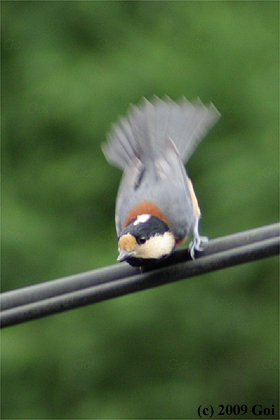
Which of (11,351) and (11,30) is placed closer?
(11,351)

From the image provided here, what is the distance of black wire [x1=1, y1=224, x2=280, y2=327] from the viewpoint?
2270mm

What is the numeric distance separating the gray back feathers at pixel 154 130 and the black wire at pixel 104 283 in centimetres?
133

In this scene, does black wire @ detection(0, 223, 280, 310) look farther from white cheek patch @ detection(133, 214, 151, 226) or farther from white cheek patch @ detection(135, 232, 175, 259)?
white cheek patch @ detection(133, 214, 151, 226)

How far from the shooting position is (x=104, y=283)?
91.1 inches

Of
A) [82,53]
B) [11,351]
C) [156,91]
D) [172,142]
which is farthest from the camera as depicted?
[82,53]

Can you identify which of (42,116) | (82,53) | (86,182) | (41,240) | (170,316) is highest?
(82,53)

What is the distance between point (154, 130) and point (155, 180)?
0.47 metres

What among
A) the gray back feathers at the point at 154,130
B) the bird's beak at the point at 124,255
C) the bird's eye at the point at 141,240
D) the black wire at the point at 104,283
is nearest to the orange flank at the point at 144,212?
the bird's eye at the point at 141,240

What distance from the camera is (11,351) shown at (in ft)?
15.5

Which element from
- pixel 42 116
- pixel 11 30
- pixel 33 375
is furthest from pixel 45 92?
pixel 33 375

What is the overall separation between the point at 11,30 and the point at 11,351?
248 cm

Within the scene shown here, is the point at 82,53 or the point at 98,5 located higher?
the point at 98,5

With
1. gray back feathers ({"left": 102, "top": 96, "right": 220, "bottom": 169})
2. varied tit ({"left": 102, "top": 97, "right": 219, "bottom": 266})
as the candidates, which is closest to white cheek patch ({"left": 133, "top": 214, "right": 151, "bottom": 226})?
varied tit ({"left": 102, "top": 97, "right": 219, "bottom": 266})

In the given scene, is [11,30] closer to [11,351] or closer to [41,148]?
[41,148]
